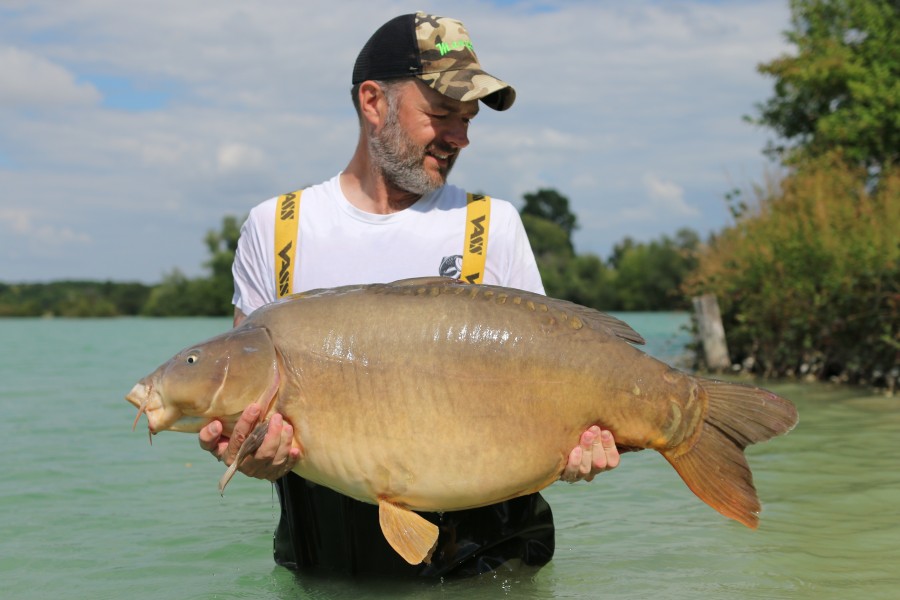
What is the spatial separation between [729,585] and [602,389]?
6.36 feet

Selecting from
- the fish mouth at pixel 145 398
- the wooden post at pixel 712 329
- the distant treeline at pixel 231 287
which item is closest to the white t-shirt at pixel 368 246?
the fish mouth at pixel 145 398

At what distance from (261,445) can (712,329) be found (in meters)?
13.4

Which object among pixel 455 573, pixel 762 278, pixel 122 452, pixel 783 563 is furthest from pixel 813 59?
pixel 455 573

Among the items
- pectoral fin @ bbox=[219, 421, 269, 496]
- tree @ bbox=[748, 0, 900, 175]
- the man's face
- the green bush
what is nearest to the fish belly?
pectoral fin @ bbox=[219, 421, 269, 496]

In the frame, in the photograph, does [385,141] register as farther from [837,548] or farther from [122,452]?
[122,452]

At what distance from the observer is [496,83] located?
3.81 meters

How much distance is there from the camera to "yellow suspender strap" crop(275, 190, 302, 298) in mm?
3904

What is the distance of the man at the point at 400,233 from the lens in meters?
3.89

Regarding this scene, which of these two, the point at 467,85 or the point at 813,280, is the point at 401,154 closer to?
the point at 467,85

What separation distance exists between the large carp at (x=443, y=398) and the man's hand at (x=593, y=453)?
34mm

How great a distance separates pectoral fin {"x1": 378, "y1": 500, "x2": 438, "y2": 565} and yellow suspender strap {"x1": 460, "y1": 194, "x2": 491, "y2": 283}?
3.23ft

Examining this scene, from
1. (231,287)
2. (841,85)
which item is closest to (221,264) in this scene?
(231,287)

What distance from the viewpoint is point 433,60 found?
3.86 meters

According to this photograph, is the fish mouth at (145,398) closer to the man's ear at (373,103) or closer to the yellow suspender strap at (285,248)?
the yellow suspender strap at (285,248)
